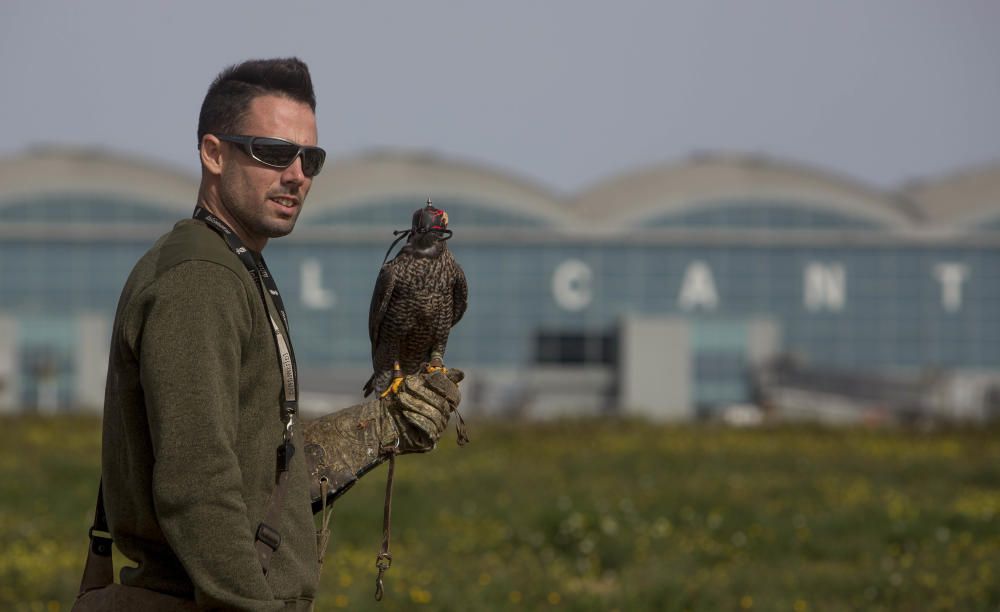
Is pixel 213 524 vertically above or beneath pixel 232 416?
beneath

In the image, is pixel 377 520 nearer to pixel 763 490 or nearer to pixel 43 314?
pixel 763 490

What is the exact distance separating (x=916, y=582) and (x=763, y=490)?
539cm

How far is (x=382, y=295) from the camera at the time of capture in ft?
10.8

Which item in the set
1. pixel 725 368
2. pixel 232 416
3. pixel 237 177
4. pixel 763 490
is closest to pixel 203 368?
pixel 232 416

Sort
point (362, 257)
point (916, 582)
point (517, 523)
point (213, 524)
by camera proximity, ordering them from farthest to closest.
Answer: point (362, 257), point (517, 523), point (916, 582), point (213, 524)

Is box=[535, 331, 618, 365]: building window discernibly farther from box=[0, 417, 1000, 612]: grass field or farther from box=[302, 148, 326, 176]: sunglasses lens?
box=[302, 148, 326, 176]: sunglasses lens

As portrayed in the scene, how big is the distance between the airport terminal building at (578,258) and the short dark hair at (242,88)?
5258 cm

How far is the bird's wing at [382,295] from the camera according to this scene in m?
3.29

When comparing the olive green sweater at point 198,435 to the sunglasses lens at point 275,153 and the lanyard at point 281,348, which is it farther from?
the sunglasses lens at point 275,153

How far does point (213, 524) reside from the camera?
260 cm

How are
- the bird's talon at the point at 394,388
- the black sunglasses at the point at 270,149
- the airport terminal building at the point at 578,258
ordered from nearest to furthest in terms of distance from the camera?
the black sunglasses at the point at 270,149 → the bird's talon at the point at 394,388 → the airport terminal building at the point at 578,258

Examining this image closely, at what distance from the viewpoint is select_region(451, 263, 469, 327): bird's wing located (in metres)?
3.38

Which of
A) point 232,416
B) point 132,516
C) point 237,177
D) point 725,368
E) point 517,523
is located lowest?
point 725,368

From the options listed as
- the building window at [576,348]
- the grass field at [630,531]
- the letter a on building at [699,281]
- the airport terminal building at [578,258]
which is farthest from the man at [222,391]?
the letter a on building at [699,281]
